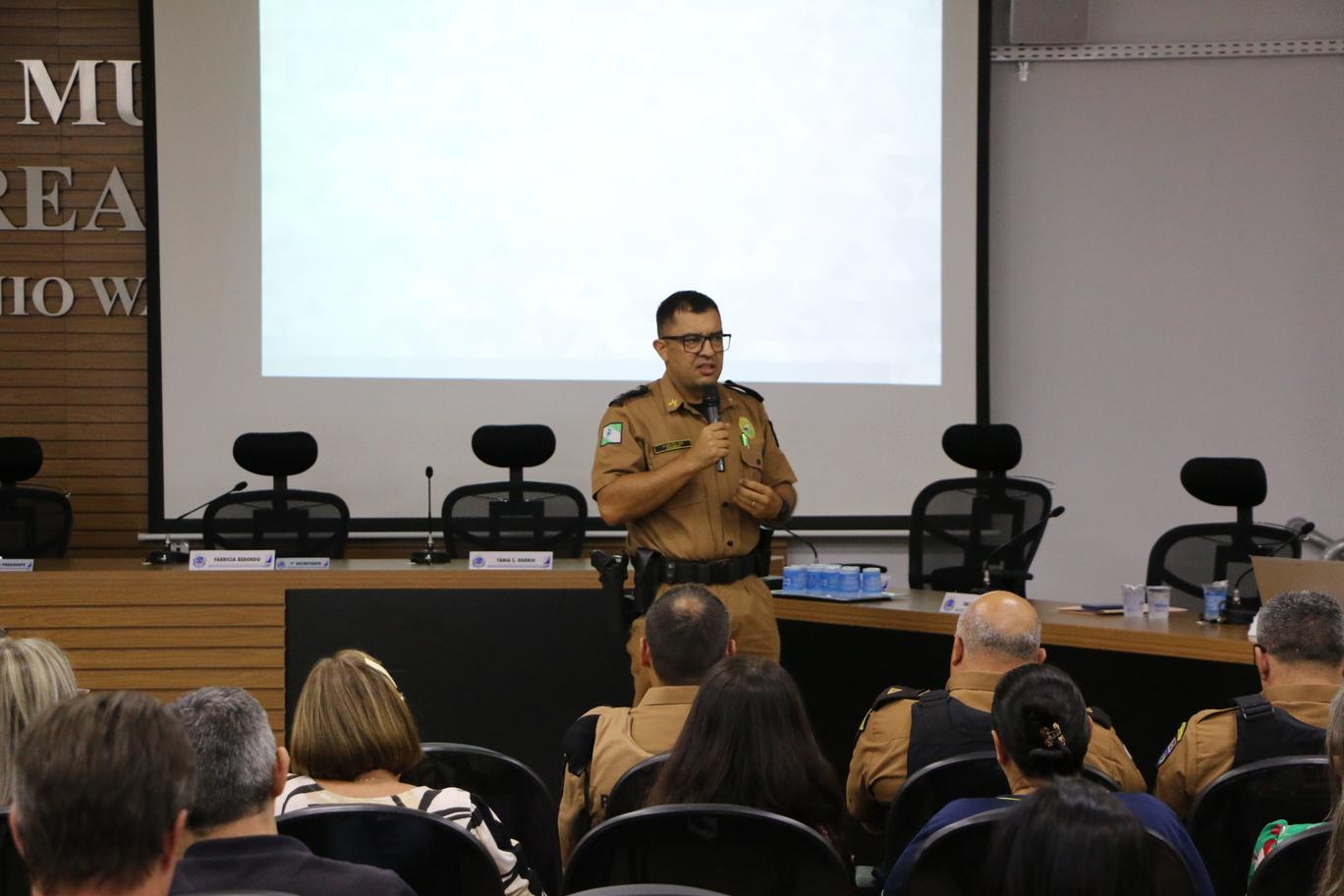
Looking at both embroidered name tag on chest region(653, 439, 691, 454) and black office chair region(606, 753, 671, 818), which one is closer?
black office chair region(606, 753, 671, 818)

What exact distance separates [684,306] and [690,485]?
1.63 ft

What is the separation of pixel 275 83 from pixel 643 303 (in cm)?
190

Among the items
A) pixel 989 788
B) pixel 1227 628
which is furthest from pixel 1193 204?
pixel 989 788

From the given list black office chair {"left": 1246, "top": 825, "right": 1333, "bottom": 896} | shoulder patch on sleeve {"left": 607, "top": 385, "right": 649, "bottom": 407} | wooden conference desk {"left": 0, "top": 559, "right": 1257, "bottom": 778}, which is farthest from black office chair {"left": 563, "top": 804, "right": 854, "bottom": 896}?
wooden conference desk {"left": 0, "top": 559, "right": 1257, "bottom": 778}

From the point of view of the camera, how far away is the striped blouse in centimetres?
193

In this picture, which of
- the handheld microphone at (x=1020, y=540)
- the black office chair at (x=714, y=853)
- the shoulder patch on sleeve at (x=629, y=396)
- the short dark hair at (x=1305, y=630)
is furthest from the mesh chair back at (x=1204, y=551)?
the black office chair at (x=714, y=853)

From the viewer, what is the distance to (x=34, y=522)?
17.2ft

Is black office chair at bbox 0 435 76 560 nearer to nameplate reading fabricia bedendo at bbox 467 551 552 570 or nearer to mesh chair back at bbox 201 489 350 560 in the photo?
mesh chair back at bbox 201 489 350 560

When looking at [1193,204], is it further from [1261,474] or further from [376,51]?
[376,51]

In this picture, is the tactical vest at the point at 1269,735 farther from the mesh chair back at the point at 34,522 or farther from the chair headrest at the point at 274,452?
the mesh chair back at the point at 34,522

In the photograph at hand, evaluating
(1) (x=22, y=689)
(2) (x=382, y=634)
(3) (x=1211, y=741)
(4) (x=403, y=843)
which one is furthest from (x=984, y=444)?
(1) (x=22, y=689)

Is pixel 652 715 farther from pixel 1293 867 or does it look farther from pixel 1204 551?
pixel 1204 551

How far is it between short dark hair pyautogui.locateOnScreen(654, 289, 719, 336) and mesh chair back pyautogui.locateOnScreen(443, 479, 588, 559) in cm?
177

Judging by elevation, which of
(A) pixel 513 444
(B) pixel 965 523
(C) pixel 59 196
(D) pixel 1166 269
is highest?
Result: (C) pixel 59 196
